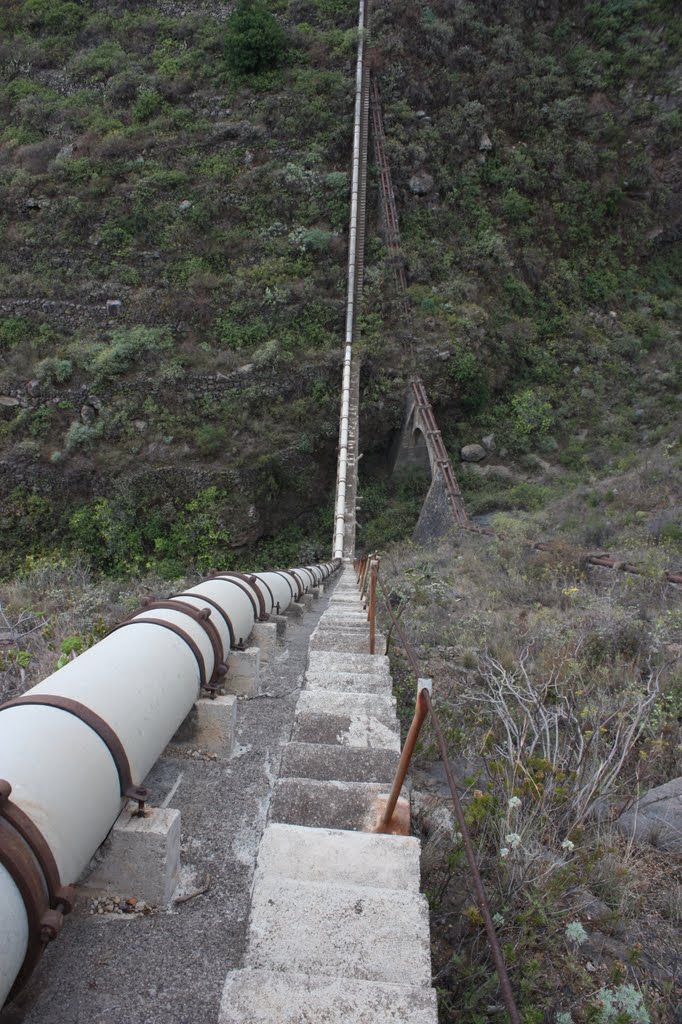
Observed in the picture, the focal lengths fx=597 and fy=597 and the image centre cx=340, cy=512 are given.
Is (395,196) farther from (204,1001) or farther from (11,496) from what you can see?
(204,1001)

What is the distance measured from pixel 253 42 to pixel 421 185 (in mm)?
7179

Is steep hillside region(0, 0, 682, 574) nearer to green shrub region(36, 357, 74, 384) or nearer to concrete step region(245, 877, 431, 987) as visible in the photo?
green shrub region(36, 357, 74, 384)

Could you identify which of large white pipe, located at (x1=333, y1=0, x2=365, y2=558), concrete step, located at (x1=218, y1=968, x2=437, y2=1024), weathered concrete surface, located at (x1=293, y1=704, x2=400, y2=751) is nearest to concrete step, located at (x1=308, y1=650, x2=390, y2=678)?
weathered concrete surface, located at (x1=293, y1=704, x2=400, y2=751)

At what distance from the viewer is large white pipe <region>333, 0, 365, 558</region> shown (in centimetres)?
1209

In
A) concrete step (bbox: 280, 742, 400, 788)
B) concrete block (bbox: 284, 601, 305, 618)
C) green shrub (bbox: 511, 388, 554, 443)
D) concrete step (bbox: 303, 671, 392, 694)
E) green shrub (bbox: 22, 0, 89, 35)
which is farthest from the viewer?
green shrub (bbox: 22, 0, 89, 35)

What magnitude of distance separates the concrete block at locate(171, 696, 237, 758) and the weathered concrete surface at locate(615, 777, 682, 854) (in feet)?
A: 5.67

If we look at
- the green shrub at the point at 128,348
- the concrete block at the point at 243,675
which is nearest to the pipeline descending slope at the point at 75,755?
the concrete block at the point at 243,675

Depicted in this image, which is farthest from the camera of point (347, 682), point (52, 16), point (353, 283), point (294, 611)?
point (52, 16)

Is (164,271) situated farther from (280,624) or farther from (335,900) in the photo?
(335,900)

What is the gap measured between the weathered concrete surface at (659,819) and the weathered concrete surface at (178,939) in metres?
1.64

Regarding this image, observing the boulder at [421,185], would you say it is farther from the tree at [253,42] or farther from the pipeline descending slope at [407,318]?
the tree at [253,42]

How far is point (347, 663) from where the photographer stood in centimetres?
327

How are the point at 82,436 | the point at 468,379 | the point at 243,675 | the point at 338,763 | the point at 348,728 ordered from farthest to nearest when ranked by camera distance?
the point at 468,379, the point at 82,436, the point at 243,675, the point at 348,728, the point at 338,763

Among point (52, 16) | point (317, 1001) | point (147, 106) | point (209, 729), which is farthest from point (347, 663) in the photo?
point (52, 16)
